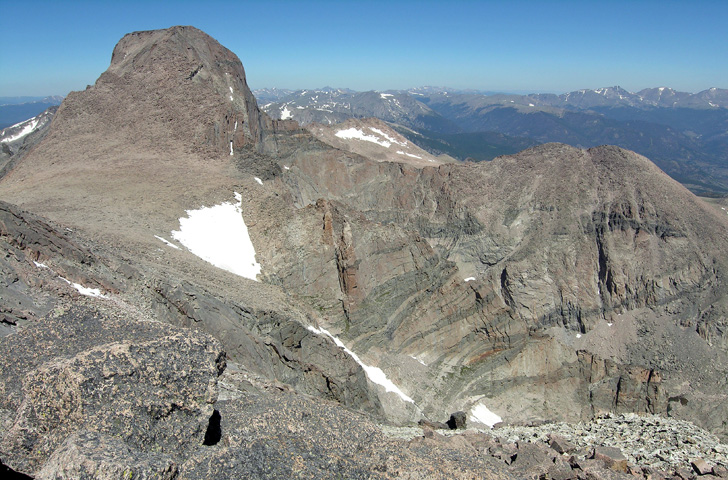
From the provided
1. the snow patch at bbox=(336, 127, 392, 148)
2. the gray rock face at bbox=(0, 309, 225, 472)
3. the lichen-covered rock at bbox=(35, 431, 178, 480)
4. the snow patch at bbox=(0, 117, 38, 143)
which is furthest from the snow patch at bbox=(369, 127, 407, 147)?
the lichen-covered rock at bbox=(35, 431, 178, 480)

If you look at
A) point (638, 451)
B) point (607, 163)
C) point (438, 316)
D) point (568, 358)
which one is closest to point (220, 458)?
point (638, 451)

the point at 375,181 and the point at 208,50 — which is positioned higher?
the point at 208,50

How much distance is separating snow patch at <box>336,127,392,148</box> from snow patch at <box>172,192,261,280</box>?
83710 mm

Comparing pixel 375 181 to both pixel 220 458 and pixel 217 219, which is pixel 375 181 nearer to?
pixel 217 219

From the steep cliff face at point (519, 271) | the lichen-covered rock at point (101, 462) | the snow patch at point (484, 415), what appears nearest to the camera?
the lichen-covered rock at point (101, 462)

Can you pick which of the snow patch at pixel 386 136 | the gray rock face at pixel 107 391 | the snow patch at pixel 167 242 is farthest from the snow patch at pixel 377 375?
the snow patch at pixel 386 136

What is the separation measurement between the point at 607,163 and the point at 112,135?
233 ft

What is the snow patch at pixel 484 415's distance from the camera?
32312mm

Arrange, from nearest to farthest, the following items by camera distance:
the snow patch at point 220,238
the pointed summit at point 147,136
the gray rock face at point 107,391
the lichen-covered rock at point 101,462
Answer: the lichen-covered rock at point 101,462, the gray rock face at point 107,391, the snow patch at point 220,238, the pointed summit at point 147,136

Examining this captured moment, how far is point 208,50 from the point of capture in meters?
61.3

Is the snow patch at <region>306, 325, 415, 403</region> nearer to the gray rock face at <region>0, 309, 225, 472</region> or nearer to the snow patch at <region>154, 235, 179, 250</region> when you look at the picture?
the snow patch at <region>154, 235, 179, 250</region>

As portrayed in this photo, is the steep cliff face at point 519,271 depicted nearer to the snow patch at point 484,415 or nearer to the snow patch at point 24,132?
the snow patch at point 484,415

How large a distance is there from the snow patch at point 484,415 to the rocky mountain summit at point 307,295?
203 millimetres

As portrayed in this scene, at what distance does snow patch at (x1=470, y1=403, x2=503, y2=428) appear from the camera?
32312 millimetres
